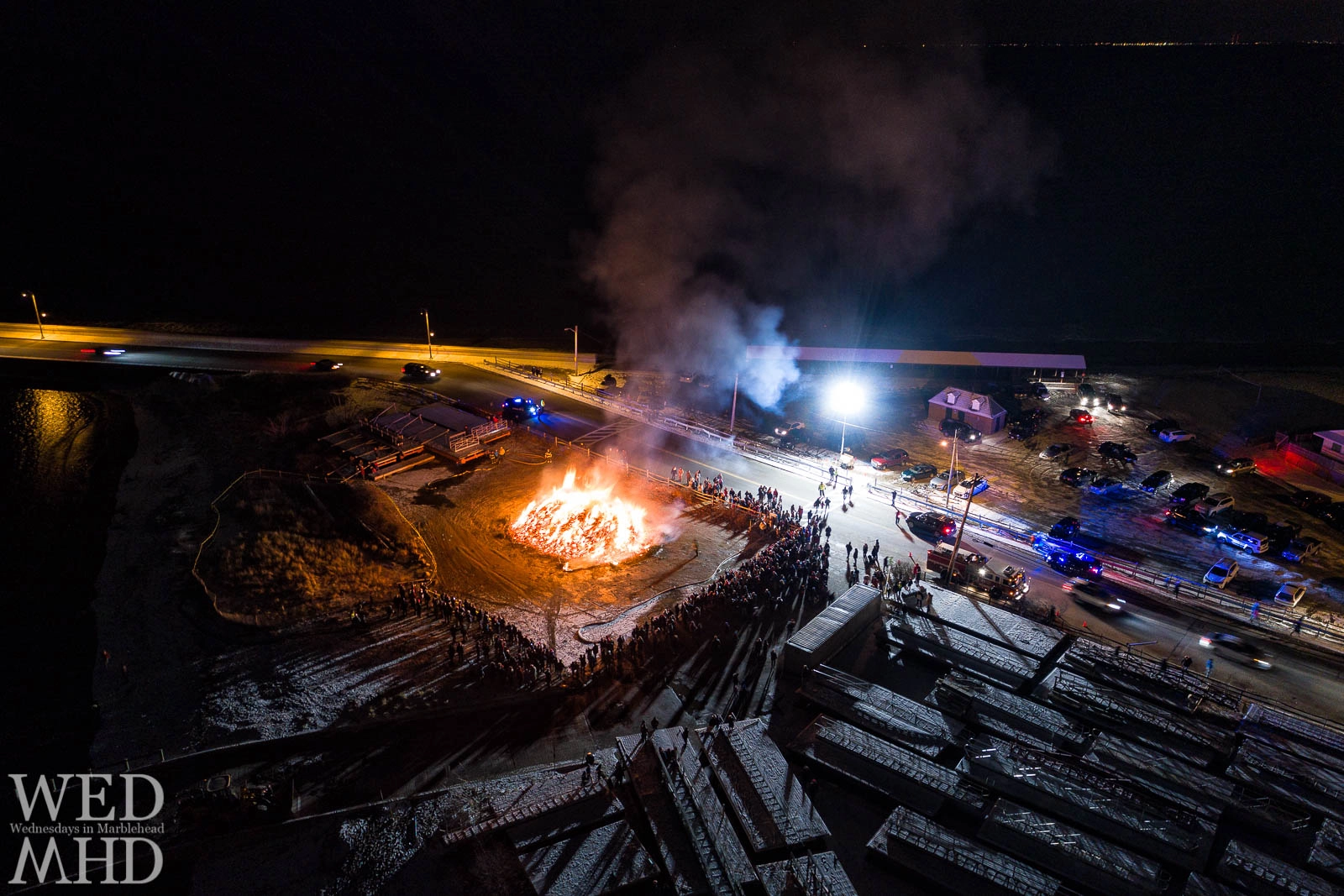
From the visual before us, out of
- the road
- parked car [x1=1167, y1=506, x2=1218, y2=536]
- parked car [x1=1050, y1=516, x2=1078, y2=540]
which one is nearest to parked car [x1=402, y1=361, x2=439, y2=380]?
the road

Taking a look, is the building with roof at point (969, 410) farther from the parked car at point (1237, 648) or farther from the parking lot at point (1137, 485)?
the parked car at point (1237, 648)

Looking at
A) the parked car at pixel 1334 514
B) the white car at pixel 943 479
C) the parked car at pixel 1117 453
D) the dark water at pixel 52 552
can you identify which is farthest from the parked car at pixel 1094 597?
the dark water at pixel 52 552

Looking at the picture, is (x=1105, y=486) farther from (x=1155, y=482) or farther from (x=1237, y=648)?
(x=1237, y=648)

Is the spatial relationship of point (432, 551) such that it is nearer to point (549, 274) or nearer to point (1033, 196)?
point (549, 274)

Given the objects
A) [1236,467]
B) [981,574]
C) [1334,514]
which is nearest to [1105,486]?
[1236,467]

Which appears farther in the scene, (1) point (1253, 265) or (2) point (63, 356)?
(1) point (1253, 265)

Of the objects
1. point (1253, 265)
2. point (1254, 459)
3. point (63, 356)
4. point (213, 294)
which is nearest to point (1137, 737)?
point (1254, 459)

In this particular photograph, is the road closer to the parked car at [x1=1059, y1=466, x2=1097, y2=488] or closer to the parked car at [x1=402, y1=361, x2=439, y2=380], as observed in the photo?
the parked car at [x1=1059, y1=466, x2=1097, y2=488]
